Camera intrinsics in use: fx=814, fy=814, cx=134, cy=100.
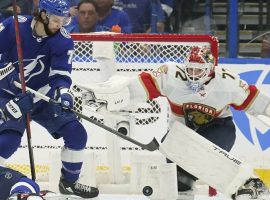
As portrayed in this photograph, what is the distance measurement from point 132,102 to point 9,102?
0.68 meters

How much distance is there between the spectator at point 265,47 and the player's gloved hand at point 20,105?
1886 mm

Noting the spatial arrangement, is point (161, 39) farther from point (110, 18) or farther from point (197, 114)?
point (197, 114)

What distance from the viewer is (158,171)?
396 centimetres

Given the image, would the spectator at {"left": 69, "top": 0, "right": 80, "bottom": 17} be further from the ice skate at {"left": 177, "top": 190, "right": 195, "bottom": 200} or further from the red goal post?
the ice skate at {"left": 177, "top": 190, "right": 195, "bottom": 200}

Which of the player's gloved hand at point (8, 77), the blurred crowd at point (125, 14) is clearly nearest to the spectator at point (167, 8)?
the blurred crowd at point (125, 14)

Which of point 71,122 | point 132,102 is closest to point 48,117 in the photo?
point 71,122

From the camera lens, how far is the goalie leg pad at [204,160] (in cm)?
A: 368

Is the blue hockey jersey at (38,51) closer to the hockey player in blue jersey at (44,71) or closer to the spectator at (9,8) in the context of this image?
the hockey player in blue jersey at (44,71)

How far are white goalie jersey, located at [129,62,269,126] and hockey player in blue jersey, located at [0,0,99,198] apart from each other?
0.35 m

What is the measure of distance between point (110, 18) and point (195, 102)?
1.38 metres

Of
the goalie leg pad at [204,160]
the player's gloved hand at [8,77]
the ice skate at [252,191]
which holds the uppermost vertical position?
the player's gloved hand at [8,77]

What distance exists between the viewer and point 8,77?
12.5 ft

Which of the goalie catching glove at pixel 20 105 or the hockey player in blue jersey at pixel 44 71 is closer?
the goalie catching glove at pixel 20 105

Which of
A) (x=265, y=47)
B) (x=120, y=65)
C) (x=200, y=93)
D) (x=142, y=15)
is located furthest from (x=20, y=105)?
(x=265, y=47)
